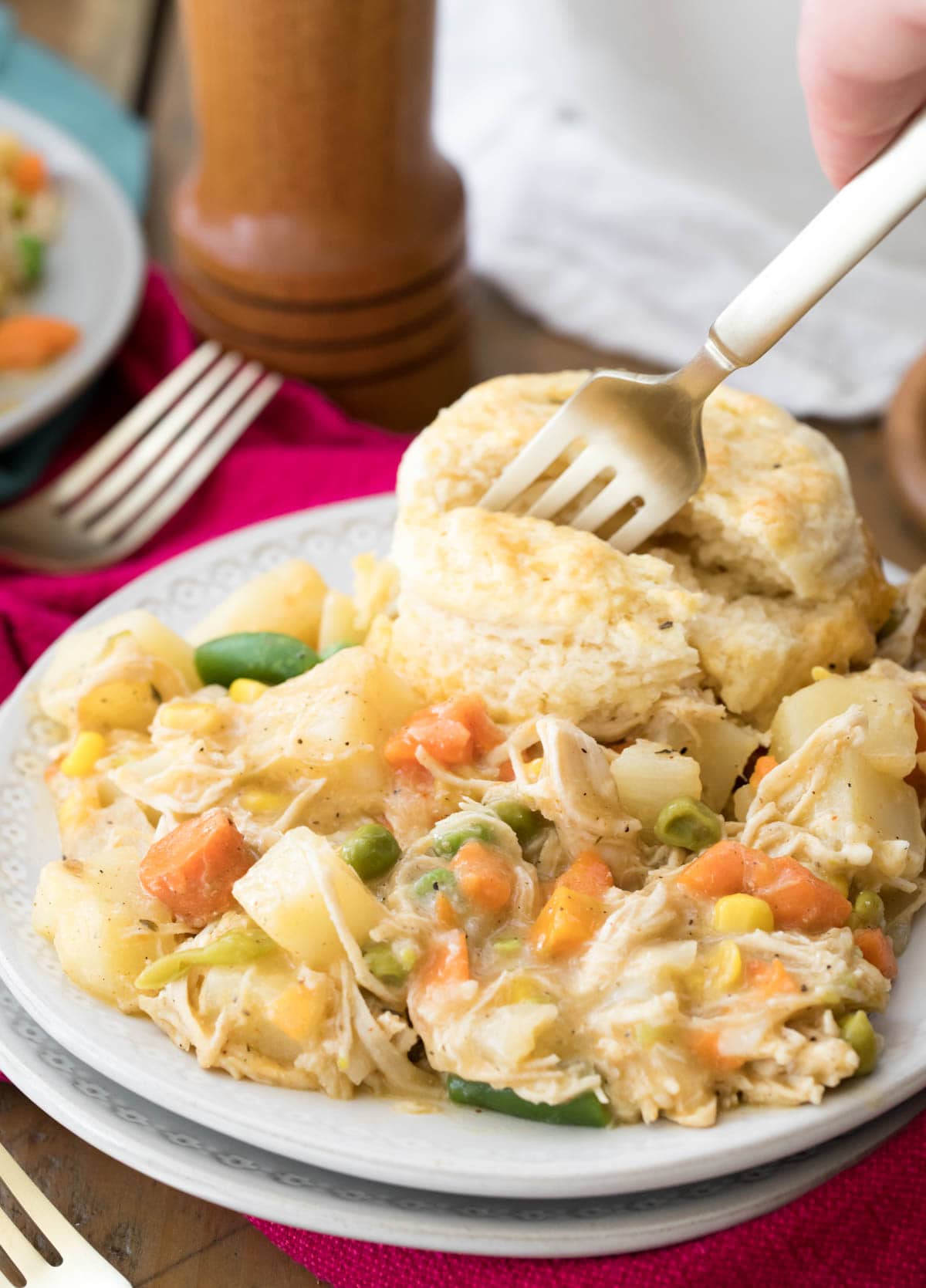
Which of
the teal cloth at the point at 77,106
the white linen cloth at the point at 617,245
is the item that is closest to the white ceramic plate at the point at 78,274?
the teal cloth at the point at 77,106

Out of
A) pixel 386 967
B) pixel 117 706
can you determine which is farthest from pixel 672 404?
pixel 117 706

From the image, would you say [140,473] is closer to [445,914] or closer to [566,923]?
[445,914]

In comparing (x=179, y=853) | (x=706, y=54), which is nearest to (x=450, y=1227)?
(x=179, y=853)

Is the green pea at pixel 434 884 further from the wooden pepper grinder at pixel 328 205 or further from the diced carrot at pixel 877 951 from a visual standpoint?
the wooden pepper grinder at pixel 328 205

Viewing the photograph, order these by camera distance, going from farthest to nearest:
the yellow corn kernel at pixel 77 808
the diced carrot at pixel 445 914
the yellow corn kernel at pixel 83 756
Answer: the yellow corn kernel at pixel 83 756 → the yellow corn kernel at pixel 77 808 → the diced carrot at pixel 445 914

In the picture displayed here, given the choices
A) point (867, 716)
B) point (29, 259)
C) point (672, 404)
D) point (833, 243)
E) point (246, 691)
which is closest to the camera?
point (833, 243)

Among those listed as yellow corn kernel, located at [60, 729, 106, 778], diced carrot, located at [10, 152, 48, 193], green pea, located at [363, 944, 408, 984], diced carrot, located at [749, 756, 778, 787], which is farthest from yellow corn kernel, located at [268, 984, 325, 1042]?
diced carrot, located at [10, 152, 48, 193]
